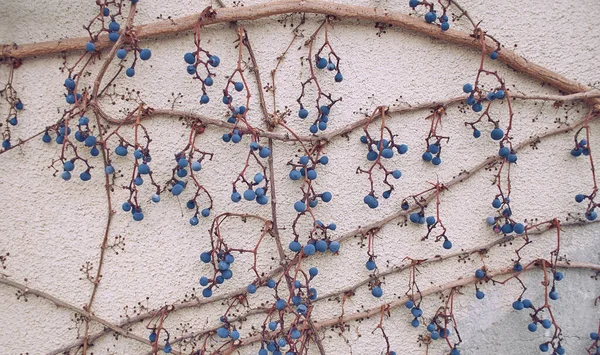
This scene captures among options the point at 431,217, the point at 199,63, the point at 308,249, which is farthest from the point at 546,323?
the point at 199,63

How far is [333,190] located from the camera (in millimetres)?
1943

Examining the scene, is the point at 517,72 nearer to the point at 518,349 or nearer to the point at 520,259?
the point at 520,259

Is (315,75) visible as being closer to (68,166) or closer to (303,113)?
(303,113)

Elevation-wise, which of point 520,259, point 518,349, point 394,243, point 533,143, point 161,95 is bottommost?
point 518,349

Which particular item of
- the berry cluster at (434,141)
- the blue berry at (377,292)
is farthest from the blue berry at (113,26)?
the blue berry at (377,292)

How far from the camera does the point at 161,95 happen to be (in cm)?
183

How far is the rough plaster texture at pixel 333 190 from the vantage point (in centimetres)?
176

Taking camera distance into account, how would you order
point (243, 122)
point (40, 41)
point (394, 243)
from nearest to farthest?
point (40, 41) < point (243, 122) < point (394, 243)

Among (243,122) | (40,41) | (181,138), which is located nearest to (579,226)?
(243,122)

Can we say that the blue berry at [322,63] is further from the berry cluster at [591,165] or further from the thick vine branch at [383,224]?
the berry cluster at [591,165]

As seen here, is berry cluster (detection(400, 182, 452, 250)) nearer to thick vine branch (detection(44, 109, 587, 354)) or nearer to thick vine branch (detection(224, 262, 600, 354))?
thick vine branch (detection(44, 109, 587, 354))

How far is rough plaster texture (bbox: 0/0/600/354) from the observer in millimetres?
1765

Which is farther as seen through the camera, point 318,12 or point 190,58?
point 318,12

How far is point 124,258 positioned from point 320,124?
2.95 feet
